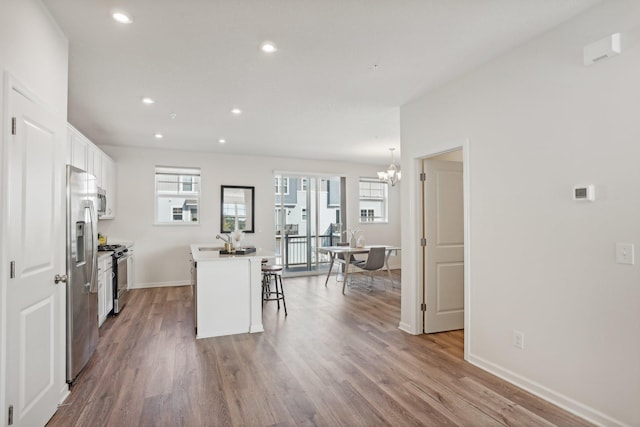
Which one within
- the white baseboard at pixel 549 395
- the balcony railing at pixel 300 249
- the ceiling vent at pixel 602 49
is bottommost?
the white baseboard at pixel 549 395

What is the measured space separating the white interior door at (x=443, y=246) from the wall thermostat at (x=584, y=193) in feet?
5.39

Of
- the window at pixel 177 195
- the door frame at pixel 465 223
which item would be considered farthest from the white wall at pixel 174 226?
the door frame at pixel 465 223

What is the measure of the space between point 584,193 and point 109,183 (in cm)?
633

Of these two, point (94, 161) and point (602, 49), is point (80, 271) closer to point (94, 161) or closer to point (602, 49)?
point (94, 161)

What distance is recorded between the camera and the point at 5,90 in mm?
1702

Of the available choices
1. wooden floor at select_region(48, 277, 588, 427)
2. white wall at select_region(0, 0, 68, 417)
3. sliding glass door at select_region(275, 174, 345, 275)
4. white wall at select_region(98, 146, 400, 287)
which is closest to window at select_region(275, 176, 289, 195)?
sliding glass door at select_region(275, 174, 345, 275)

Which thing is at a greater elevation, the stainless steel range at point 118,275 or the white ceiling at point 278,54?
the white ceiling at point 278,54

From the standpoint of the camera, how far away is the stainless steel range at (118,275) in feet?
14.9

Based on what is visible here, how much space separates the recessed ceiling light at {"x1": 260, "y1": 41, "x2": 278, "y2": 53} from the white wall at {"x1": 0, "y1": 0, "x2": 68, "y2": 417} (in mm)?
1388

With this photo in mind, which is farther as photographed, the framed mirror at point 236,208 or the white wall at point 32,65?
the framed mirror at point 236,208

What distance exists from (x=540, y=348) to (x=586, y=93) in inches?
70.9

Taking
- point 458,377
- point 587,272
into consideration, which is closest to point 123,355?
point 458,377

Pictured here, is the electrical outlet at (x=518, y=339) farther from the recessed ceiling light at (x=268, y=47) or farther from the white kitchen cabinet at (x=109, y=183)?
the white kitchen cabinet at (x=109, y=183)

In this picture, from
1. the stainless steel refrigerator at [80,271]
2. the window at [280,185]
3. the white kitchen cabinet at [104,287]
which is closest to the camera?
the stainless steel refrigerator at [80,271]
